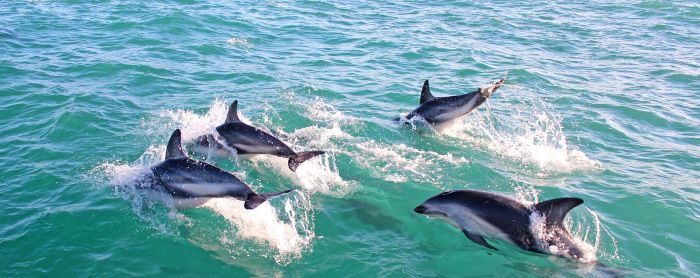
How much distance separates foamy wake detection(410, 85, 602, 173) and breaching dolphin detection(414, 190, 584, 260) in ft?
12.6

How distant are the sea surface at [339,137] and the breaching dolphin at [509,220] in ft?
0.90

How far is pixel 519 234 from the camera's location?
29.6 ft

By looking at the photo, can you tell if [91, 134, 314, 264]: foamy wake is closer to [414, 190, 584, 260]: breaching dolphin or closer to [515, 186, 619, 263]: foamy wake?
[414, 190, 584, 260]: breaching dolphin

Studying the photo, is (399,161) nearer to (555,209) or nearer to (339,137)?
(339,137)

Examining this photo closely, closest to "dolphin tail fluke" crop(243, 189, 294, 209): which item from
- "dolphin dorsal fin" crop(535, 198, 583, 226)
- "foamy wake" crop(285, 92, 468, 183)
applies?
"foamy wake" crop(285, 92, 468, 183)

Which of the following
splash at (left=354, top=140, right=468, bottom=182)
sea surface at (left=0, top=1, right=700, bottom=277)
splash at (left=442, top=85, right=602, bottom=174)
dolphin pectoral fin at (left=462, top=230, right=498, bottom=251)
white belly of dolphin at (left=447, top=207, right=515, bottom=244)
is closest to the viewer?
dolphin pectoral fin at (left=462, top=230, right=498, bottom=251)

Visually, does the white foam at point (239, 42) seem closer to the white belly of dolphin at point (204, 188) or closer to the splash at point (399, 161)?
the splash at point (399, 161)

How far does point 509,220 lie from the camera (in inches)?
356

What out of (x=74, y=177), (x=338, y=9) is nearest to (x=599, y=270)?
(x=74, y=177)

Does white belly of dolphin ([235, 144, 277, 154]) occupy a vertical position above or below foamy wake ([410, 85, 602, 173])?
below

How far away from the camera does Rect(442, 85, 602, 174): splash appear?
42.7 feet

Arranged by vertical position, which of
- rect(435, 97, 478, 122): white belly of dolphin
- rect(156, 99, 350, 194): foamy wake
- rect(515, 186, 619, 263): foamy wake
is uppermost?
rect(435, 97, 478, 122): white belly of dolphin

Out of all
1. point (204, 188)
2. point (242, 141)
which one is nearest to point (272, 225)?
point (204, 188)

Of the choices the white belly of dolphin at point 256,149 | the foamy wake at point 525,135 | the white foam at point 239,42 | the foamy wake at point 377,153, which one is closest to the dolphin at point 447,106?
the foamy wake at point 525,135
